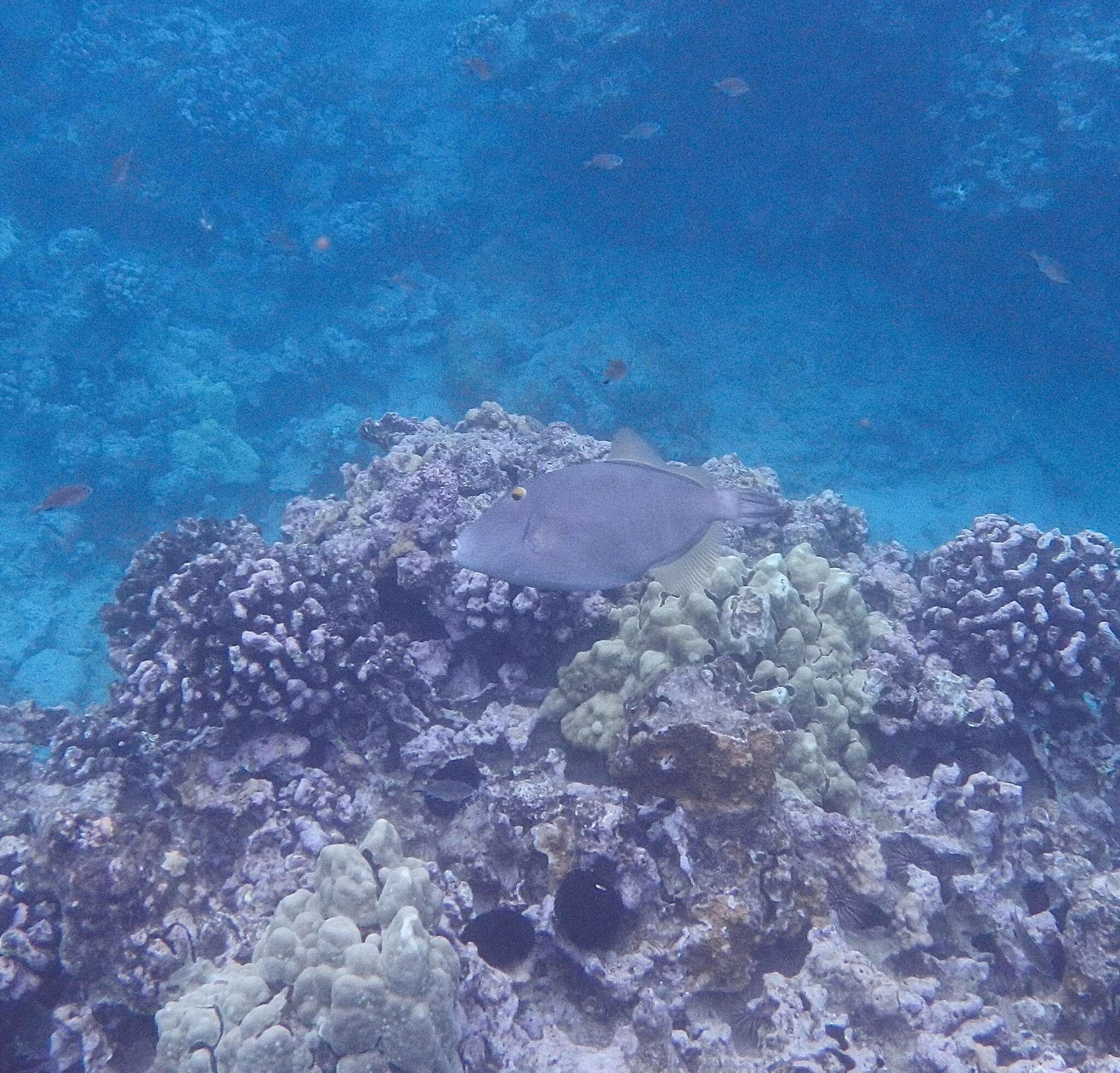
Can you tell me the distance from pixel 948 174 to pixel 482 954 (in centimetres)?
2080

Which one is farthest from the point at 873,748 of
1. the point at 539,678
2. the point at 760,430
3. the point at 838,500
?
the point at 760,430

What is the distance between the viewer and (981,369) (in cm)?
1959

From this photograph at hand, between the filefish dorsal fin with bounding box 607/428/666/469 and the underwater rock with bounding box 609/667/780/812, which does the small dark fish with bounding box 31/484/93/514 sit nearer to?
the filefish dorsal fin with bounding box 607/428/666/469

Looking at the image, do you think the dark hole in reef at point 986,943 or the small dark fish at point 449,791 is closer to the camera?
the dark hole in reef at point 986,943

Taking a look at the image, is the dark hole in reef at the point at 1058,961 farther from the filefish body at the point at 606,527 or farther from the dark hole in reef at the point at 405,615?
the dark hole in reef at the point at 405,615

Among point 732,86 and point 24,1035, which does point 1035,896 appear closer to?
point 24,1035

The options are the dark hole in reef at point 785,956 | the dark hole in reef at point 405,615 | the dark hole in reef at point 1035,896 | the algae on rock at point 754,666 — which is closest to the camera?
the dark hole in reef at point 785,956

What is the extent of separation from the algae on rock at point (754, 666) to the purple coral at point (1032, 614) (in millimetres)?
1055

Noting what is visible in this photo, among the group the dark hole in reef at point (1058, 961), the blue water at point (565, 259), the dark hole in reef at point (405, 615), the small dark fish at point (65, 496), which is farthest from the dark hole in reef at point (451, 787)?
the blue water at point (565, 259)

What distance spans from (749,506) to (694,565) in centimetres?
40

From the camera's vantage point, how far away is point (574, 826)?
3367 mm

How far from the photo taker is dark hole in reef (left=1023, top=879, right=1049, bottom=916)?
3812 mm

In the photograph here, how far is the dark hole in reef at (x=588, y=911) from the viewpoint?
3.22 meters

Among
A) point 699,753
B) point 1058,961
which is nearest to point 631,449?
point 699,753
